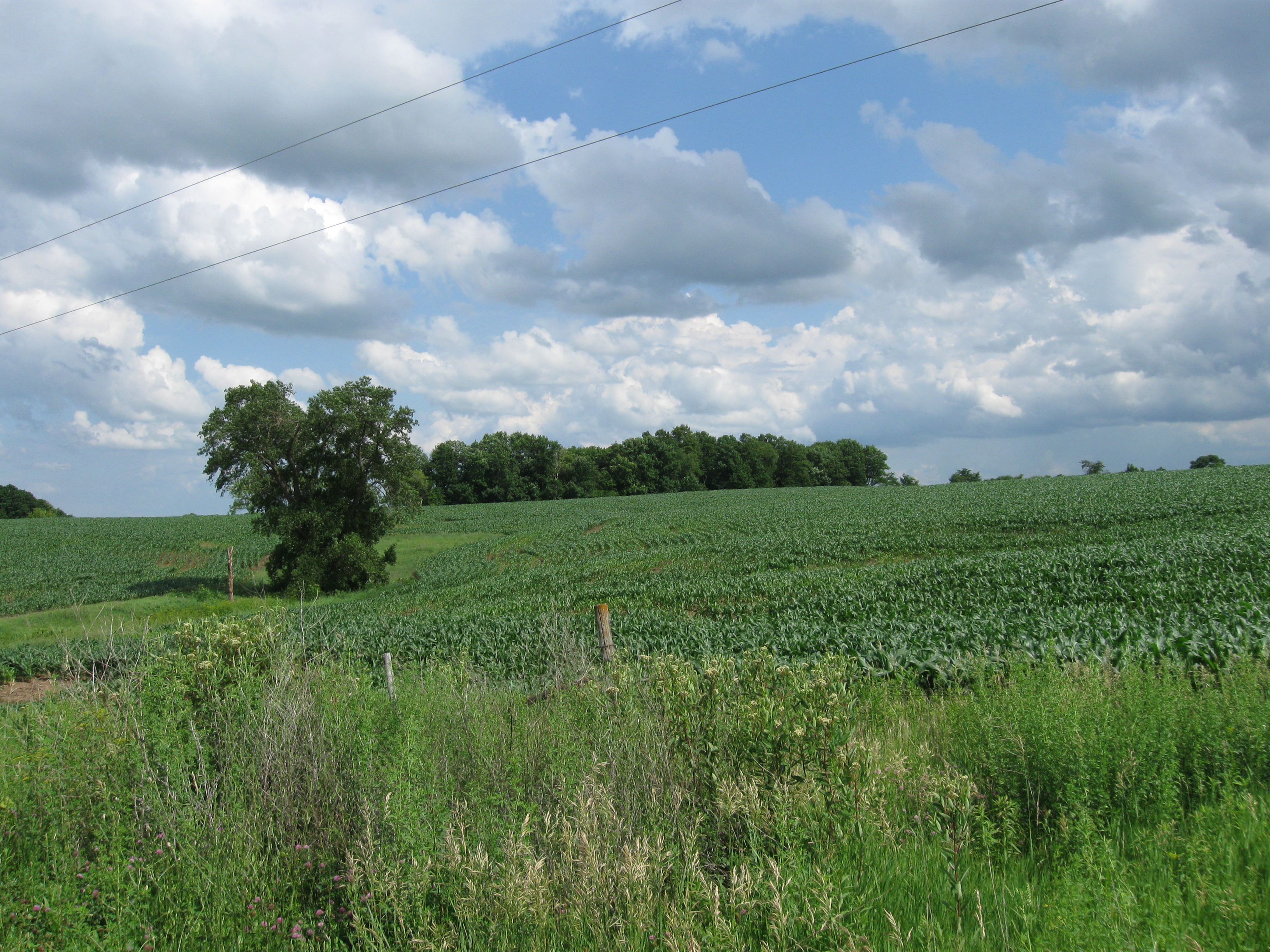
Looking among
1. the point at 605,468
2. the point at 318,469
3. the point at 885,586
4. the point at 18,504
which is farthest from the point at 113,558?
the point at 18,504

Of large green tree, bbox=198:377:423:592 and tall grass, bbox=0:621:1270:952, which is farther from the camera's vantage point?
large green tree, bbox=198:377:423:592

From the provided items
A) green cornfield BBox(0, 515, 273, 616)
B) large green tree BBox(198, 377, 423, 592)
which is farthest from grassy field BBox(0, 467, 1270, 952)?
green cornfield BBox(0, 515, 273, 616)

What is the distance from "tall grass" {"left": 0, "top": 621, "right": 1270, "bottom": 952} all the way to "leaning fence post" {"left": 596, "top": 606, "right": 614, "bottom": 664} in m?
1.70

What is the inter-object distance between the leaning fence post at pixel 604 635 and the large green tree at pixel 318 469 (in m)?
26.4

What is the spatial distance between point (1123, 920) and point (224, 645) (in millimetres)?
6802

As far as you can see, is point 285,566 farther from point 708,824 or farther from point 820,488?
point 820,488

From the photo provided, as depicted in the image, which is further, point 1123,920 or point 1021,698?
point 1021,698

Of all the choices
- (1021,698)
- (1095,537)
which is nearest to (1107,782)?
(1021,698)

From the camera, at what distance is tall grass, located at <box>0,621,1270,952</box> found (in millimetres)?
3256

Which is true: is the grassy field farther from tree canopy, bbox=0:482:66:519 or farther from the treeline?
tree canopy, bbox=0:482:66:519

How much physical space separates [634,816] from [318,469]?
Result: 32.5 metres

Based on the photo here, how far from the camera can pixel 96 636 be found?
2322cm

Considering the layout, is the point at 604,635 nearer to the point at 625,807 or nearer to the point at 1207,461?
the point at 625,807

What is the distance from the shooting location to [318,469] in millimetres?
33000
